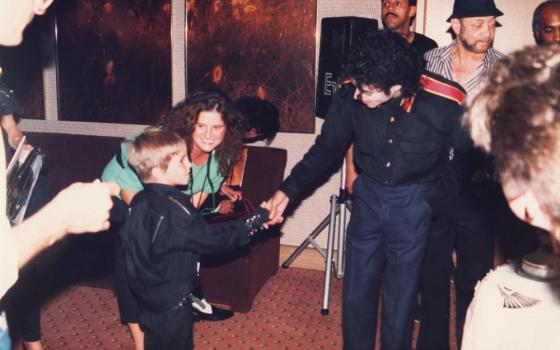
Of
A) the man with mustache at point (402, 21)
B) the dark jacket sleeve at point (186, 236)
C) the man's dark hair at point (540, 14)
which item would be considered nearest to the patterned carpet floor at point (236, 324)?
the dark jacket sleeve at point (186, 236)

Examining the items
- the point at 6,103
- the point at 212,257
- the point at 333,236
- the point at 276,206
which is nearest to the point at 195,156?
the point at 276,206

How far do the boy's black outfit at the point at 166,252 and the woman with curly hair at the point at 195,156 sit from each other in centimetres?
43

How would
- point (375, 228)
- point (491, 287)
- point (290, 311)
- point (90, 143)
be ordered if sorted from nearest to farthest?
point (491, 287) → point (375, 228) → point (290, 311) → point (90, 143)

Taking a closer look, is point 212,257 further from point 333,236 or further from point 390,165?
point 390,165

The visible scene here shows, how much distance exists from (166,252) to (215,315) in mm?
1402

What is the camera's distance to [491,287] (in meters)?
1.74

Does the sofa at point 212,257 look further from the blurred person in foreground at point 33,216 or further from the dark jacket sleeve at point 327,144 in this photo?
the blurred person in foreground at point 33,216

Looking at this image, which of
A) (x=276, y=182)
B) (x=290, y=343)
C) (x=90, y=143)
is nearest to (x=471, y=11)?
(x=276, y=182)

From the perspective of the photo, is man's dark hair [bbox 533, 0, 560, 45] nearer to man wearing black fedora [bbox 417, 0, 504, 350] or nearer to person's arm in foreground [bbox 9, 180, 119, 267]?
man wearing black fedora [bbox 417, 0, 504, 350]

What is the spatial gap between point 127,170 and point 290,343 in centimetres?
148

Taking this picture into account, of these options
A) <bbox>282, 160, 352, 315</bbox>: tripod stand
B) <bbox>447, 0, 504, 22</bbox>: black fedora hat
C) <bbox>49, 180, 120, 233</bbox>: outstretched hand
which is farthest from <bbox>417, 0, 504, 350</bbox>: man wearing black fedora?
<bbox>49, 180, 120, 233</bbox>: outstretched hand

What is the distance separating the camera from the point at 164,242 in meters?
2.56

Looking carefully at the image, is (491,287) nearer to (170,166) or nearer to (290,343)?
(170,166)

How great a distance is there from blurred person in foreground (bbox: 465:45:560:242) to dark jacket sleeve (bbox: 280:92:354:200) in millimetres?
1881
